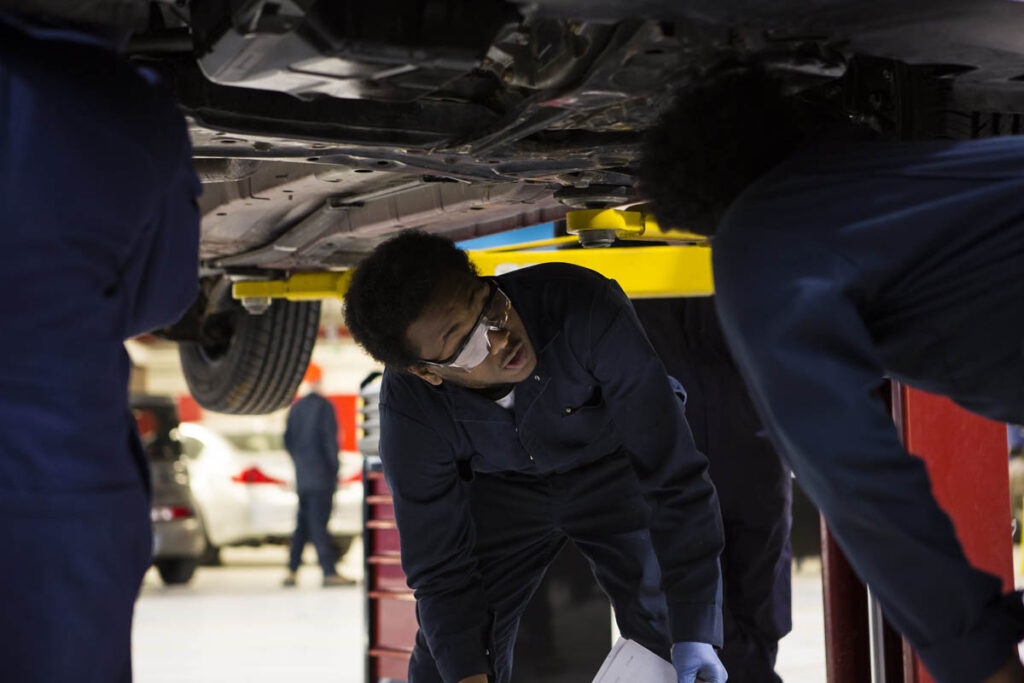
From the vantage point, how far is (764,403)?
1364mm

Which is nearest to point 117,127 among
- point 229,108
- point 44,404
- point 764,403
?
point 44,404

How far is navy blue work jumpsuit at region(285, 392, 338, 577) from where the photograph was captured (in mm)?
8141

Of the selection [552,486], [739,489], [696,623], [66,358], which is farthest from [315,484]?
[66,358]

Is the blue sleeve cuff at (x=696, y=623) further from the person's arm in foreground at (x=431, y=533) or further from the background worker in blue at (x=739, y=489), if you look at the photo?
the background worker in blue at (x=739, y=489)

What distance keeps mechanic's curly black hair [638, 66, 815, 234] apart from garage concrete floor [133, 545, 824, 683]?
3.28m

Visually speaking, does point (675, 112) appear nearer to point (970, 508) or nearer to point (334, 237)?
point (970, 508)

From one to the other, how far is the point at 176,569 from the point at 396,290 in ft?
21.3

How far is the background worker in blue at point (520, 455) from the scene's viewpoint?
86.7 inches

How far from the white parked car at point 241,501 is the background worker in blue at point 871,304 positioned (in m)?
7.37

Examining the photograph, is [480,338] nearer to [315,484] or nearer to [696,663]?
[696,663]

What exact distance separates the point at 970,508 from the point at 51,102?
2.40 metres

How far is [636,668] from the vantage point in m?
2.27

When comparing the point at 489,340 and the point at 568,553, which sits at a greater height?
the point at 489,340

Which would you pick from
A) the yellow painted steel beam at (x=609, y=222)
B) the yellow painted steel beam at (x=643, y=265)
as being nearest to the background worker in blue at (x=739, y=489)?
the yellow painted steel beam at (x=643, y=265)
